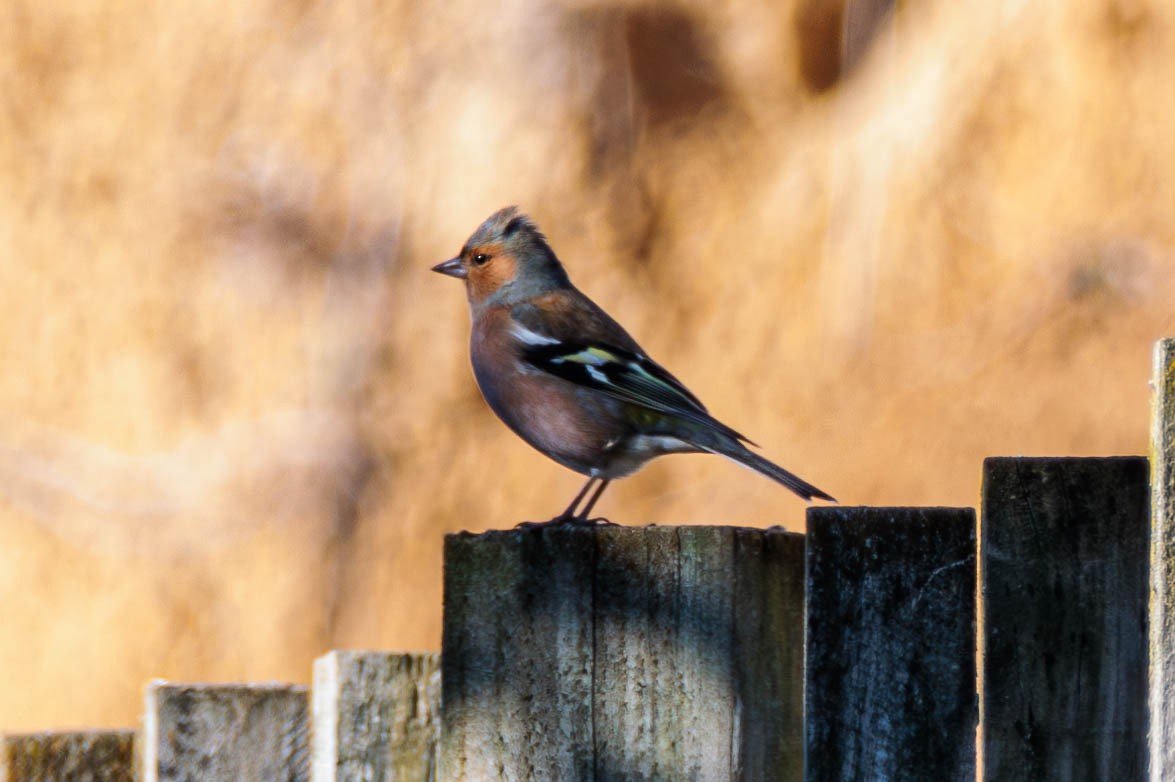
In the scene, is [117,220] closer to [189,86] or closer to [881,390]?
[189,86]

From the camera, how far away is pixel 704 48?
19.0 feet

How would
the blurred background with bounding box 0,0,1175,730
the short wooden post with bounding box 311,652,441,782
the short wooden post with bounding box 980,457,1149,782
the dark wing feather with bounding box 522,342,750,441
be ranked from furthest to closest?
the blurred background with bounding box 0,0,1175,730 → the dark wing feather with bounding box 522,342,750,441 → the short wooden post with bounding box 311,652,441,782 → the short wooden post with bounding box 980,457,1149,782

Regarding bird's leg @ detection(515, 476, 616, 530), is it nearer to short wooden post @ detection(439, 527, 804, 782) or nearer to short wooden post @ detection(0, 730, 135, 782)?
short wooden post @ detection(439, 527, 804, 782)

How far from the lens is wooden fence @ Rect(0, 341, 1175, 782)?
2.00 meters

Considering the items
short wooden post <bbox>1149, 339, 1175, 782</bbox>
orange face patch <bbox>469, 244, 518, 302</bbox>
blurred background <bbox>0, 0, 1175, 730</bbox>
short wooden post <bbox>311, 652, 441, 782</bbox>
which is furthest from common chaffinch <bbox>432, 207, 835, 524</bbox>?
short wooden post <bbox>1149, 339, 1175, 782</bbox>

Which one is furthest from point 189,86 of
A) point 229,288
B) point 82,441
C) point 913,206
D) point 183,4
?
point 913,206

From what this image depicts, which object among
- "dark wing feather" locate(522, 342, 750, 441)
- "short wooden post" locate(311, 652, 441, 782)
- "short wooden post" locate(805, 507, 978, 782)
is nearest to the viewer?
"short wooden post" locate(805, 507, 978, 782)

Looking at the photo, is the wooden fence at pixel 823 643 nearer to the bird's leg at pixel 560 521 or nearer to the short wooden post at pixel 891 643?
the short wooden post at pixel 891 643

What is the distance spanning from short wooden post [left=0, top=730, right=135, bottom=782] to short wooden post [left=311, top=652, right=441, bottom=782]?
0.52 metres

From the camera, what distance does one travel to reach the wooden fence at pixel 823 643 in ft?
6.56

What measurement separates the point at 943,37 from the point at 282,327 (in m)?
2.67

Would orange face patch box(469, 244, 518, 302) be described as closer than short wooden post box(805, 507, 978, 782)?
No

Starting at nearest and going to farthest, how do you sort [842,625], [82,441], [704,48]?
[842,625] → [82,441] → [704,48]

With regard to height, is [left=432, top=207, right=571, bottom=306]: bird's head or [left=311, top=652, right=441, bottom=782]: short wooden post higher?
[left=432, top=207, right=571, bottom=306]: bird's head
